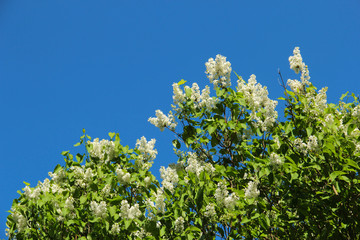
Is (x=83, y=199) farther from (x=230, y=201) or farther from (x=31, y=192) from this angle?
(x=230, y=201)

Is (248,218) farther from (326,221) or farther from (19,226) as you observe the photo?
(19,226)

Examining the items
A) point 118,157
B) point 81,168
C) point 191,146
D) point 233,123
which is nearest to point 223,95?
point 233,123

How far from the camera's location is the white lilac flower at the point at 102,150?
6979 millimetres

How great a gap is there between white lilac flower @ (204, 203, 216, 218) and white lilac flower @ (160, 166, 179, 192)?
3.78 ft

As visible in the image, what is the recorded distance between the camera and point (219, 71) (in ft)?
25.1

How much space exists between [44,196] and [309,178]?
3.94 meters

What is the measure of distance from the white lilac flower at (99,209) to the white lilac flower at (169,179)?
121cm

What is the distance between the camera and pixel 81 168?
6.83 meters

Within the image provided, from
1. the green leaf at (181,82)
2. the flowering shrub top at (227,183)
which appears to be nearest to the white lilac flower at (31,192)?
the flowering shrub top at (227,183)

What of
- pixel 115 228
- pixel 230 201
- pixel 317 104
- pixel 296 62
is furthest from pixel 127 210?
pixel 296 62

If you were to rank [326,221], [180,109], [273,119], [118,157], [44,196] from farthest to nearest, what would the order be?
[180,109]
[118,157]
[273,119]
[44,196]
[326,221]

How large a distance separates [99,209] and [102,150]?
1446mm

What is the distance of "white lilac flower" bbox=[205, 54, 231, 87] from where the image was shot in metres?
7.58

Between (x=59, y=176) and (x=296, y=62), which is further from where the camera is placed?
(x=296, y=62)
